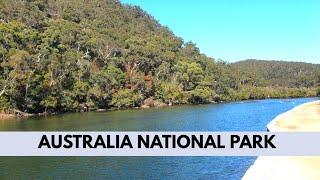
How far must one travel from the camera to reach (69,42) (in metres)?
128

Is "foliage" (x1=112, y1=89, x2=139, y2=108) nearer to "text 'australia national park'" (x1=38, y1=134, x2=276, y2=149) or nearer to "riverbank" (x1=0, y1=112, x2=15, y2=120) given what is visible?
"riverbank" (x1=0, y1=112, x2=15, y2=120)

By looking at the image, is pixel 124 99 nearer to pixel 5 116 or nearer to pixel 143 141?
pixel 5 116

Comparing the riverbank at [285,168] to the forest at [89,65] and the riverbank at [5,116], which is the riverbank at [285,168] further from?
the forest at [89,65]

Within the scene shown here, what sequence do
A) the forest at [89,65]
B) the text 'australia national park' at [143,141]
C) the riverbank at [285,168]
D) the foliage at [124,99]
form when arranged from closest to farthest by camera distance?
1. the text 'australia national park' at [143,141]
2. the riverbank at [285,168]
3. the forest at [89,65]
4. the foliage at [124,99]

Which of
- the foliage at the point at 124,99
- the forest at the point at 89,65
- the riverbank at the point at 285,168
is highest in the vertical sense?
the forest at the point at 89,65

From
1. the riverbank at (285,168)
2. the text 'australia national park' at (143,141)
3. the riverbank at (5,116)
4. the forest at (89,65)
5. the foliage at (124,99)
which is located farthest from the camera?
the foliage at (124,99)

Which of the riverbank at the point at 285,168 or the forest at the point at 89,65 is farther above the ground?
the forest at the point at 89,65

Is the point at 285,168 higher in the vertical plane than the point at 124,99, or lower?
lower

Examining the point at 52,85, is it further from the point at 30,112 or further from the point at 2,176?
the point at 2,176

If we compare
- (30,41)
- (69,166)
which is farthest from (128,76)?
(69,166)

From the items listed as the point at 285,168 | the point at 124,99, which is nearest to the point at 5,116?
the point at 124,99

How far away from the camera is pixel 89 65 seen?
121312 millimetres

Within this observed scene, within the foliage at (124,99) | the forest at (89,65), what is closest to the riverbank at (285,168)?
the forest at (89,65)

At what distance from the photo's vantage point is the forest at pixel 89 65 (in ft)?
297
